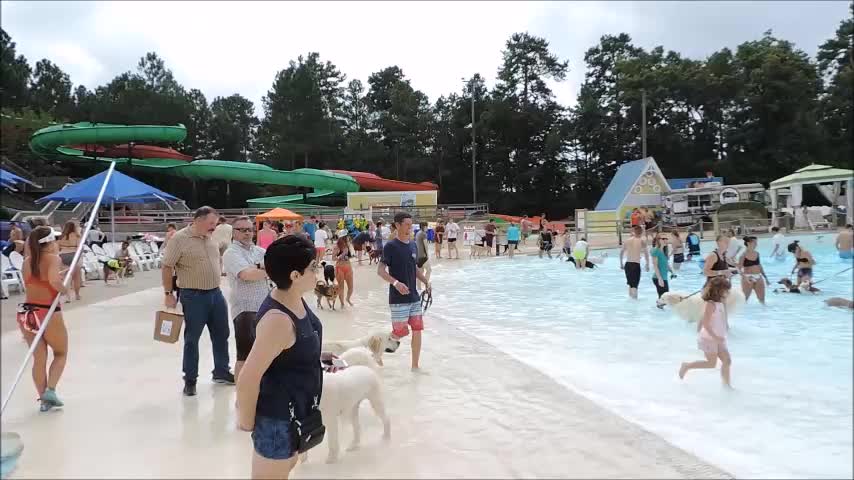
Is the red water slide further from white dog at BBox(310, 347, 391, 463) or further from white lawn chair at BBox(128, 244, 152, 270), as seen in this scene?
white dog at BBox(310, 347, 391, 463)

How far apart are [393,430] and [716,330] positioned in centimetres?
274

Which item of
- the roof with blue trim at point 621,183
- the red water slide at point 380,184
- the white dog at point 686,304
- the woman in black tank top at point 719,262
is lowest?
the white dog at point 686,304

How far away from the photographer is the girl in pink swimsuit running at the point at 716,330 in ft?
16.3

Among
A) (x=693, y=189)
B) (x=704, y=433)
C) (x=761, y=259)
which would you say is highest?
(x=693, y=189)

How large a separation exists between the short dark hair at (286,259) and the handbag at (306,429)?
47 centimetres

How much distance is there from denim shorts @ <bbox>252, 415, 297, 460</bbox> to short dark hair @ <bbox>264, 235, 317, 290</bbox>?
51 cm

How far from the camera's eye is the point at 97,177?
13.1ft

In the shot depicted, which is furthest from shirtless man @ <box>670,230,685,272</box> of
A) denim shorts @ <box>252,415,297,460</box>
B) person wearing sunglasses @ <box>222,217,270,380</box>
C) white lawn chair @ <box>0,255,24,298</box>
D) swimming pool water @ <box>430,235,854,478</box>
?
white lawn chair @ <box>0,255,24,298</box>

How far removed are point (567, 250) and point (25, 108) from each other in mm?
19369

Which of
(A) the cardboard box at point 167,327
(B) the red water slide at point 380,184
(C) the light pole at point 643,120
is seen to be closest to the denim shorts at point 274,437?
(A) the cardboard box at point 167,327

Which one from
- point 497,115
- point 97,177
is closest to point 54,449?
point 97,177

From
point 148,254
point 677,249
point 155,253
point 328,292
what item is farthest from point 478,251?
point 677,249

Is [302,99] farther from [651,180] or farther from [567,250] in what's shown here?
[651,180]

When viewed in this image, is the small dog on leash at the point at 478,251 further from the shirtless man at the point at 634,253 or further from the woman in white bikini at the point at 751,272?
the woman in white bikini at the point at 751,272
